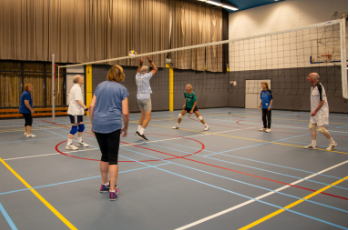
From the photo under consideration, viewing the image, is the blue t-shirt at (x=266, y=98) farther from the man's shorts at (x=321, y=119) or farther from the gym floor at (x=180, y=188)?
the man's shorts at (x=321, y=119)

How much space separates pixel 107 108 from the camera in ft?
11.4

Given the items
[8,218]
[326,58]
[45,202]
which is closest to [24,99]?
[45,202]

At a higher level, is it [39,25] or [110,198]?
[39,25]

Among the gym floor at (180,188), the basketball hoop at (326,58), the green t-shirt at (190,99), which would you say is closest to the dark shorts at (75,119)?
the gym floor at (180,188)

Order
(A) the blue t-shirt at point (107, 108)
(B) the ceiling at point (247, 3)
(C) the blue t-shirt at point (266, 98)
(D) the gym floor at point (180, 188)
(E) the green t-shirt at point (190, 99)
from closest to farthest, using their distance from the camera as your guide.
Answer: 1. (D) the gym floor at point (180, 188)
2. (A) the blue t-shirt at point (107, 108)
3. (C) the blue t-shirt at point (266, 98)
4. (E) the green t-shirt at point (190, 99)
5. (B) the ceiling at point (247, 3)

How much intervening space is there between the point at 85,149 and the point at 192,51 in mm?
15167

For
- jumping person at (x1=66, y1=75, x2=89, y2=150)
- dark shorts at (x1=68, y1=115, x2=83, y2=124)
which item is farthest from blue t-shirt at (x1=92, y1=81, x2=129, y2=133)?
dark shorts at (x1=68, y1=115, x2=83, y2=124)

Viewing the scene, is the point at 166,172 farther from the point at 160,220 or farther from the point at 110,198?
the point at 160,220

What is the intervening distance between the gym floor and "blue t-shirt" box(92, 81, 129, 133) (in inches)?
37.1

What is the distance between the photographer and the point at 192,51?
20.2m

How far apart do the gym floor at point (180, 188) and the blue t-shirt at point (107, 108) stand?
94 centimetres

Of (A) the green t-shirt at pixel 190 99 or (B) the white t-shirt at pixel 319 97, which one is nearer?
(B) the white t-shirt at pixel 319 97

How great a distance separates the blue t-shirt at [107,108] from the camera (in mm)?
3443

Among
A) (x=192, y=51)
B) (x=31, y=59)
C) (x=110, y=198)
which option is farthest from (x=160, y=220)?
(x=192, y=51)
